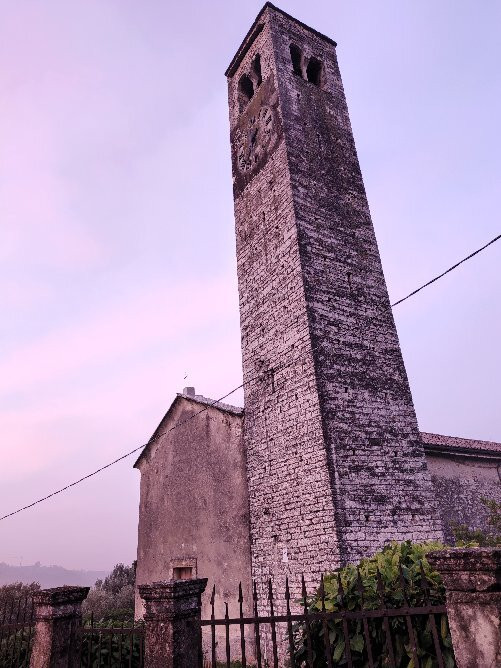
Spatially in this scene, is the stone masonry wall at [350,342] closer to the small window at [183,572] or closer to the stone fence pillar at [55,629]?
the stone fence pillar at [55,629]

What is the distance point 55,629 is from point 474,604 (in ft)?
14.5

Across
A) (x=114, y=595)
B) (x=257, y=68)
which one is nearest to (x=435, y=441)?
(x=257, y=68)

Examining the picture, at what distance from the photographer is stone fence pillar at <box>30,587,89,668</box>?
4986 mm

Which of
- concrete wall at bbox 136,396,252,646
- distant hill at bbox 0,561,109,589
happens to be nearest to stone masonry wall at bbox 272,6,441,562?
concrete wall at bbox 136,396,252,646

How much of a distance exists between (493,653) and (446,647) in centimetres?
58

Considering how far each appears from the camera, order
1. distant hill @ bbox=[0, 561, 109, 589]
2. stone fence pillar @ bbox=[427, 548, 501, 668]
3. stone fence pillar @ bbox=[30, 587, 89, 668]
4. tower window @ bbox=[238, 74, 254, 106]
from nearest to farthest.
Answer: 1. stone fence pillar @ bbox=[427, 548, 501, 668]
2. stone fence pillar @ bbox=[30, 587, 89, 668]
3. tower window @ bbox=[238, 74, 254, 106]
4. distant hill @ bbox=[0, 561, 109, 589]

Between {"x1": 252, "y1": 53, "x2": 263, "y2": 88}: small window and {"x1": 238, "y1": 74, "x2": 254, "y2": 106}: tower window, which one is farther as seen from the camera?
{"x1": 238, "y1": 74, "x2": 254, "y2": 106}: tower window

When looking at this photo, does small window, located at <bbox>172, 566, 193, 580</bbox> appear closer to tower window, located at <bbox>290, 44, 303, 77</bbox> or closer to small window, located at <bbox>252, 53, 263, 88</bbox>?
small window, located at <bbox>252, 53, 263, 88</bbox>

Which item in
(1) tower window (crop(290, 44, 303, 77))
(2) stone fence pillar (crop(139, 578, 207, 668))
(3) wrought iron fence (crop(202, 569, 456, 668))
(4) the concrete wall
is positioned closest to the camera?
(3) wrought iron fence (crop(202, 569, 456, 668))

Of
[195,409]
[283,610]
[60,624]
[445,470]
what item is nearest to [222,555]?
[283,610]

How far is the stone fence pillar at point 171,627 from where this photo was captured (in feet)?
12.5

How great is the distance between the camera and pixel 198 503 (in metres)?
10.8

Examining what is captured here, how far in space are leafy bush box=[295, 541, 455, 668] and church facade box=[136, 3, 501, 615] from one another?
3.35 m

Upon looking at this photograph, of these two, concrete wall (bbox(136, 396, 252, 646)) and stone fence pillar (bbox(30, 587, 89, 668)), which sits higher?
concrete wall (bbox(136, 396, 252, 646))
